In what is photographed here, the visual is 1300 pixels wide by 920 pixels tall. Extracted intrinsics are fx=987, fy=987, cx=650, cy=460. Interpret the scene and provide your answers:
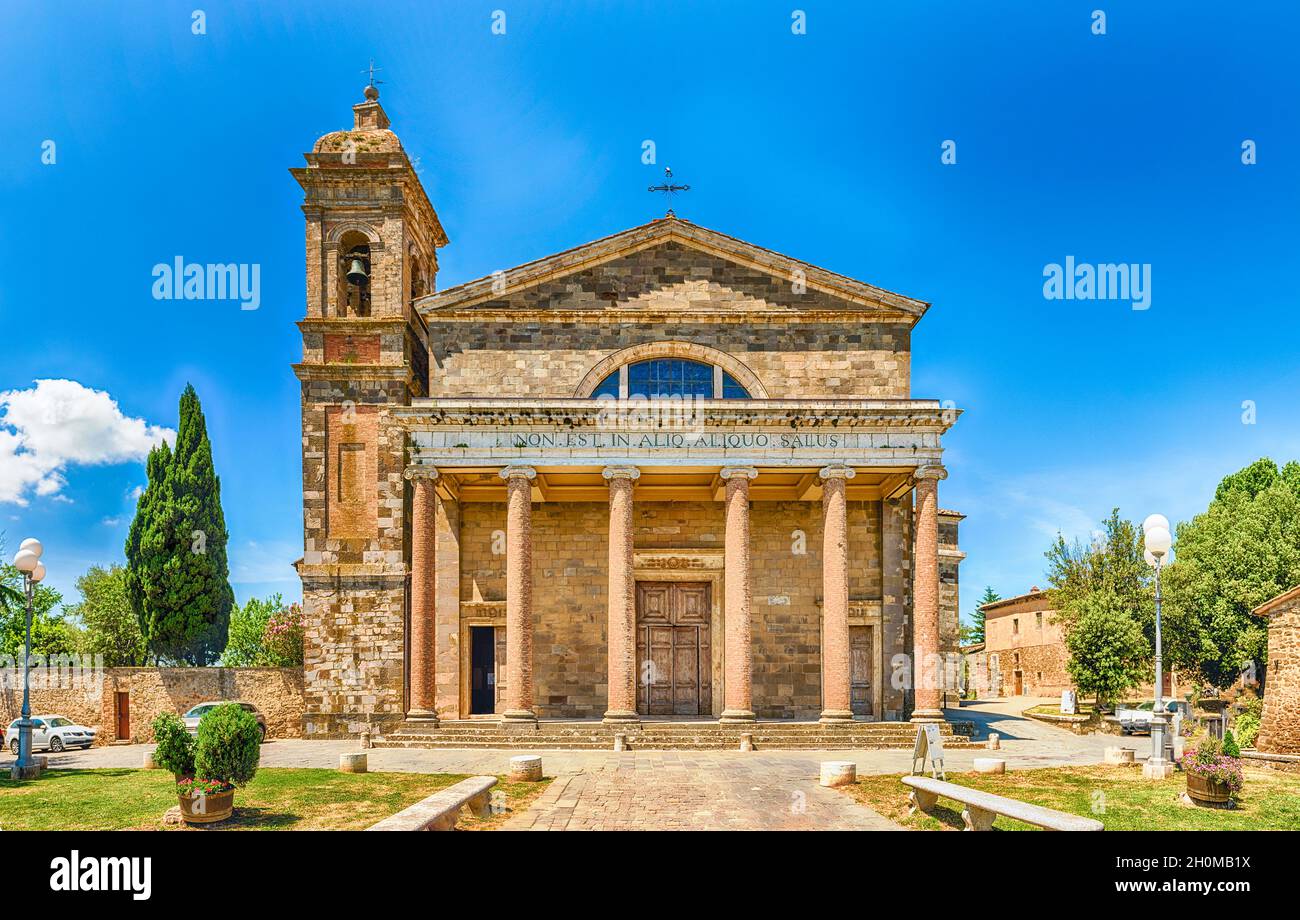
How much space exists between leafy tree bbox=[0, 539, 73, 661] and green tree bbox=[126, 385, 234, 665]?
1072cm

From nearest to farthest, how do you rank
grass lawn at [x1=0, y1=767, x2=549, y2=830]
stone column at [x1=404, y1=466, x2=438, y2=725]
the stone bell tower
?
grass lawn at [x1=0, y1=767, x2=549, y2=830] → stone column at [x1=404, y1=466, x2=438, y2=725] → the stone bell tower

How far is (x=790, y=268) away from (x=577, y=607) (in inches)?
420

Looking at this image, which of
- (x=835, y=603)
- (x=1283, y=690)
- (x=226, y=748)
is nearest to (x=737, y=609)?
(x=835, y=603)

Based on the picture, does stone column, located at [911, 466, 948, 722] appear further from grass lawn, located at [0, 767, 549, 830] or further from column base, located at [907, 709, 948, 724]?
grass lawn, located at [0, 767, 549, 830]

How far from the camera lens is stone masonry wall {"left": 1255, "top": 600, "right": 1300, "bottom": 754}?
63.1 feet

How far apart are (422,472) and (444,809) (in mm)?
14153

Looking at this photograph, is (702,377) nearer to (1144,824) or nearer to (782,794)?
(782,794)

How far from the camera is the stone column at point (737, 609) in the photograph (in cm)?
2264

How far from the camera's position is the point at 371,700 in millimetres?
26453

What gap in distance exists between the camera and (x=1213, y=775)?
12.9m
